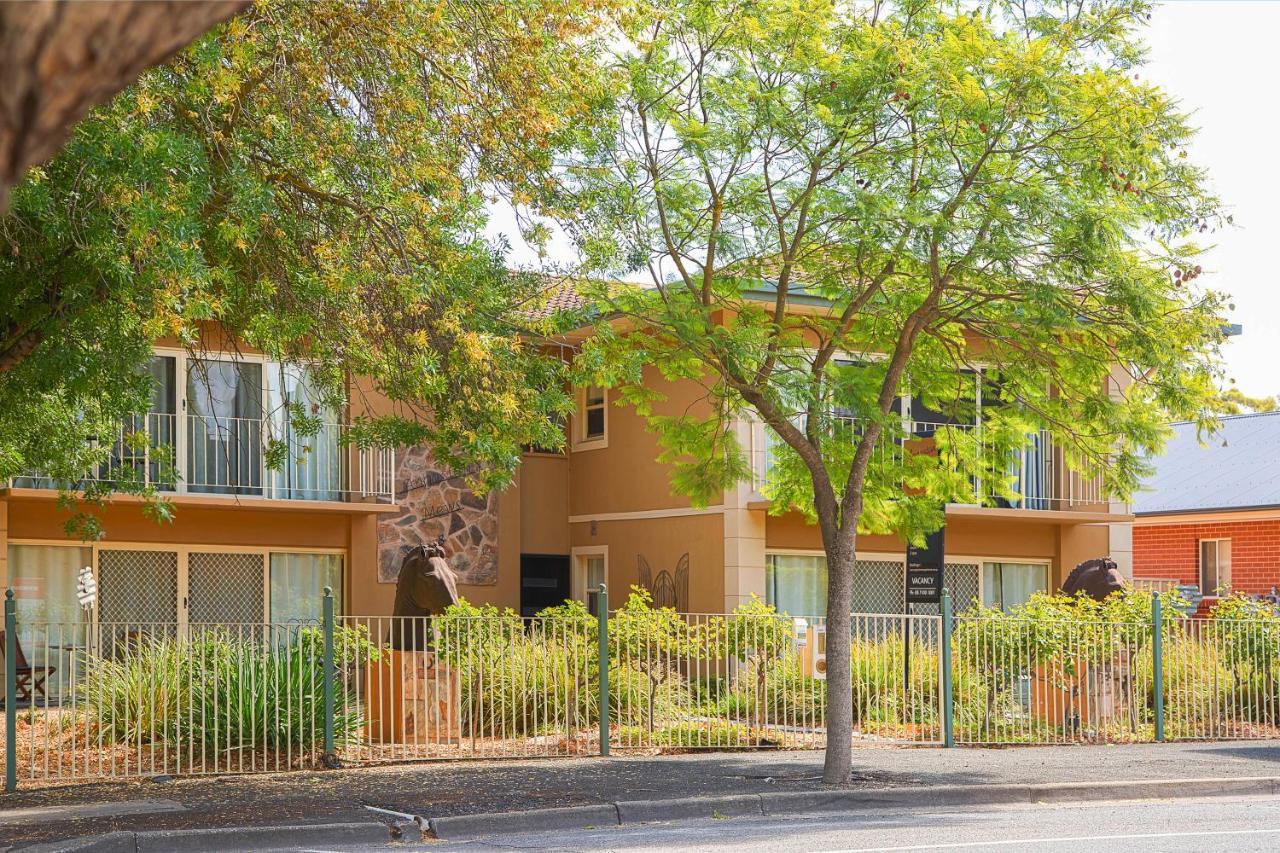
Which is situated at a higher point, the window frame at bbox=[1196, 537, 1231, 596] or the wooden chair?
the window frame at bbox=[1196, 537, 1231, 596]

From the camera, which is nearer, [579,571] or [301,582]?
[301,582]

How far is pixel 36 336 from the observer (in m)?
10.5

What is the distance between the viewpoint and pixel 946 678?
16094mm

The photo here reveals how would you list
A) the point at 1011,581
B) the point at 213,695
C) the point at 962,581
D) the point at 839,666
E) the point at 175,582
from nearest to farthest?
the point at 839,666
the point at 213,695
the point at 175,582
the point at 962,581
the point at 1011,581

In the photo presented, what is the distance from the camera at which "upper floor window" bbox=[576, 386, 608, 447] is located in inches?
961

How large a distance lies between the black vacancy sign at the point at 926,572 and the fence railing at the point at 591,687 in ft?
3.87

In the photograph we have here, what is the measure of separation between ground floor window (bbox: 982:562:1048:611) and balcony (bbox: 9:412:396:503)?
385 inches

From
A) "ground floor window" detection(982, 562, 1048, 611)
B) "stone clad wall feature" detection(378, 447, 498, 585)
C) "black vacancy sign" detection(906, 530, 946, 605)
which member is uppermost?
"stone clad wall feature" detection(378, 447, 498, 585)

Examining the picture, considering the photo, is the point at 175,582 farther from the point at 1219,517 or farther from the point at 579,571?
the point at 1219,517

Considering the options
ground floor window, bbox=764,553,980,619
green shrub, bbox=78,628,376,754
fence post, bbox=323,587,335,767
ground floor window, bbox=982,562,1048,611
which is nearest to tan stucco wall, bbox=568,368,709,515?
ground floor window, bbox=764,553,980,619

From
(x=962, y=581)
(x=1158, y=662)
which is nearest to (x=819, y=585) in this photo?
(x=962, y=581)

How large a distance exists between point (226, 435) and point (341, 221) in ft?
33.4

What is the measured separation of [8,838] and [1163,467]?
28.3 meters

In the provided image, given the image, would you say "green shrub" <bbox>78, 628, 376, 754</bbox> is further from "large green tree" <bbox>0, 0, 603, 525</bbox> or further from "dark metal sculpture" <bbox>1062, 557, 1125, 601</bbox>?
"dark metal sculpture" <bbox>1062, 557, 1125, 601</bbox>
